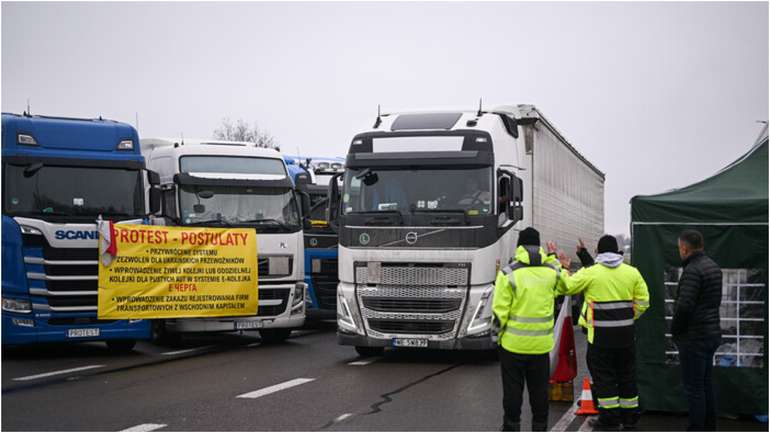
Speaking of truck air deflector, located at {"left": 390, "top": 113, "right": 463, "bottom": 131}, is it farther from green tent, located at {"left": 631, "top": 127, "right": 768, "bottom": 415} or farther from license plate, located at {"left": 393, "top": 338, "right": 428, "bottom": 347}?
green tent, located at {"left": 631, "top": 127, "right": 768, "bottom": 415}

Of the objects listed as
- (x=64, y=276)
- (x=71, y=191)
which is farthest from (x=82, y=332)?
(x=71, y=191)

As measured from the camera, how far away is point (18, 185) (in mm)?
14523

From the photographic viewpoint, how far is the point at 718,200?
32.1ft

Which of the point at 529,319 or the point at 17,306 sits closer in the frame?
the point at 529,319

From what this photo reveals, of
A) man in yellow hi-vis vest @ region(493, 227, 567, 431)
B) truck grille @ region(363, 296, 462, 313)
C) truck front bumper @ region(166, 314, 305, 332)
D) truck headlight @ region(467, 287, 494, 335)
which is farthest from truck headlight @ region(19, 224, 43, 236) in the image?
man in yellow hi-vis vest @ region(493, 227, 567, 431)

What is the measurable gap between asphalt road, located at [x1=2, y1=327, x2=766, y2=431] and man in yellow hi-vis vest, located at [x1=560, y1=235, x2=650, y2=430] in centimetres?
45

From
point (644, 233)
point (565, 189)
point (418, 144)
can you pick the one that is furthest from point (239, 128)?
point (644, 233)

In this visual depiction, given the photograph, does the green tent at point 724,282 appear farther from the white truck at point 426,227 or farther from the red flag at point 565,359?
the white truck at point 426,227

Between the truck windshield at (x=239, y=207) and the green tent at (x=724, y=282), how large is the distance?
7943mm

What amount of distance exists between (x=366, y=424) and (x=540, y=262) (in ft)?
7.50

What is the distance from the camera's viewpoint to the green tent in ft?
31.9

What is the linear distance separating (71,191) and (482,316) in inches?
252

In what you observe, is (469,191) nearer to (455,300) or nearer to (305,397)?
(455,300)

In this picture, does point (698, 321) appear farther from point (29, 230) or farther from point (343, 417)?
point (29, 230)
